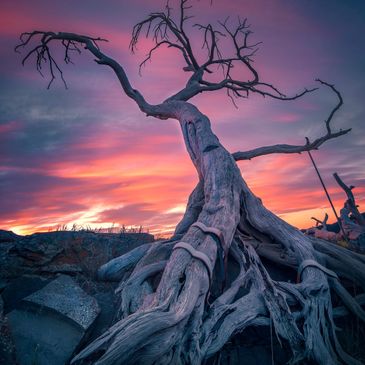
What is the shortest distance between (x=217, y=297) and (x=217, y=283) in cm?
26

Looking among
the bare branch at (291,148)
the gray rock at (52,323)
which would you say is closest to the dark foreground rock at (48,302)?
the gray rock at (52,323)

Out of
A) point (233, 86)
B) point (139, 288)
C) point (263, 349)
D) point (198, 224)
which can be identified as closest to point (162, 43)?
point (233, 86)

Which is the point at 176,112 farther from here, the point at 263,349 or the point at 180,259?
the point at 263,349

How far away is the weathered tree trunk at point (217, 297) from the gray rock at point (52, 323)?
0.49 m

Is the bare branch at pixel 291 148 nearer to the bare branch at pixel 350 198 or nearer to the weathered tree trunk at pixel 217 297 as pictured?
the weathered tree trunk at pixel 217 297

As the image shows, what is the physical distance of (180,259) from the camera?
301 centimetres

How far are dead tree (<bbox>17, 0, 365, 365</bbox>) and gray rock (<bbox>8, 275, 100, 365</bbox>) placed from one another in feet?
1.50

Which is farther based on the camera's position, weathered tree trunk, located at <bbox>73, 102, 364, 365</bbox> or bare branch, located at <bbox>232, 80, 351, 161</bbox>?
bare branch, located at <bbox>232, 80, 351, 161</bbox>

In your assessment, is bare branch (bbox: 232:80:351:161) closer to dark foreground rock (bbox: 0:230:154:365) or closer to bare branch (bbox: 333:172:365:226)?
dark foreground rock (bbox: 0:230:154:365)

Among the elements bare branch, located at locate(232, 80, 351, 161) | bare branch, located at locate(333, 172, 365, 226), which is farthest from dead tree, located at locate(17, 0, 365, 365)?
bare branch, located at locate(333, 172, 365, 226)

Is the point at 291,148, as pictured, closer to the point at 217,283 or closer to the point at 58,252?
the point at 217,283

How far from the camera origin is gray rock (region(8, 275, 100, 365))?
9.30ft

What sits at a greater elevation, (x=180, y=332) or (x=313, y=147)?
(x=313, y=147)

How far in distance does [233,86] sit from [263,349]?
734cm
